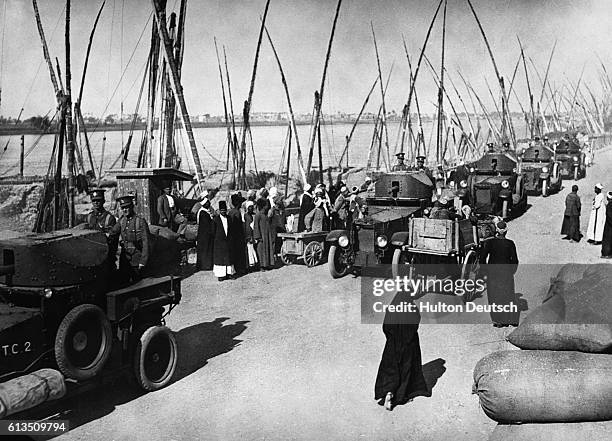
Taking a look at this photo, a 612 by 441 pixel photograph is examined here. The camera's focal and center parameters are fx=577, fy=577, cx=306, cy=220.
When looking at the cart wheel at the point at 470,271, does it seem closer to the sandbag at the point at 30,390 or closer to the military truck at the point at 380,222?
the military truck at the point at 380,222

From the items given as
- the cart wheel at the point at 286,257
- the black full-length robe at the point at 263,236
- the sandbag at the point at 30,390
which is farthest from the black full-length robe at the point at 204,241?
the sandbag at the point at 30,390

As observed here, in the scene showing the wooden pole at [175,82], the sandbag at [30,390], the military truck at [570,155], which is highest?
the wooden pole at [175,82]

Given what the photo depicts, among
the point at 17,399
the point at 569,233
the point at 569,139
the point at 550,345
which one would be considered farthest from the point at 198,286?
the point at 569,139

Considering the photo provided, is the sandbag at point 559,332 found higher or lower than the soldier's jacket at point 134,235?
lower

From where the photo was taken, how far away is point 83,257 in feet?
14.7

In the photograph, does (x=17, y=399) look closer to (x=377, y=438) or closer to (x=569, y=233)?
(x=377, y=438)

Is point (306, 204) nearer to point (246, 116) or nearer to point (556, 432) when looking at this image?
point (246, 116)

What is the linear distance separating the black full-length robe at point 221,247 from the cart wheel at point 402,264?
2.55 metres

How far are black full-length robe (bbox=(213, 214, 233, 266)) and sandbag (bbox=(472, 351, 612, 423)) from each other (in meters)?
5.51

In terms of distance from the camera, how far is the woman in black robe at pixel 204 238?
917 centimetres

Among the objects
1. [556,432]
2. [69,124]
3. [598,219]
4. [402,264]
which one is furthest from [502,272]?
[69,124]

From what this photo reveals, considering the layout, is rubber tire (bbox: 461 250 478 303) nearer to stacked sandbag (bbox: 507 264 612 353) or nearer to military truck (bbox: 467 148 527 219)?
stacked sandbag (bbox: 507 264 612 353)

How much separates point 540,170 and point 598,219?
6145 mm

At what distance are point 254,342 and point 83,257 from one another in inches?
87.8
